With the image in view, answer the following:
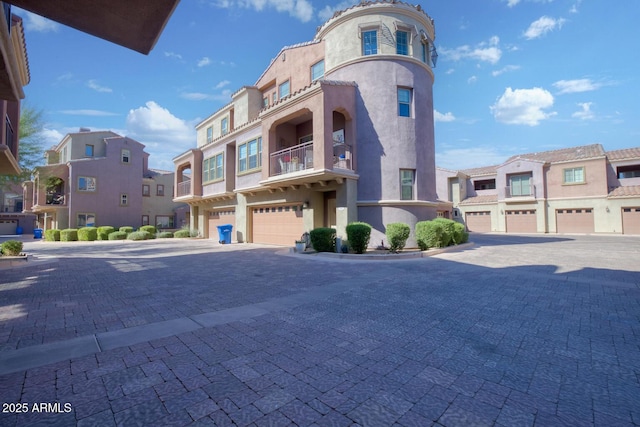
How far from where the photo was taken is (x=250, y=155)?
1992 centimetres

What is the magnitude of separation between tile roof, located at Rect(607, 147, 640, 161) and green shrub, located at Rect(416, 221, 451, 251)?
90.0 ft

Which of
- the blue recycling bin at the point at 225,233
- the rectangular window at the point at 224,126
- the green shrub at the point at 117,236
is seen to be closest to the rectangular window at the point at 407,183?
the blue recycling bin at the point at 225,233

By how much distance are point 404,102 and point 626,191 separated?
2612 cm

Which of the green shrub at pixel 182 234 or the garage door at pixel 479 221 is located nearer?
the green shrub at pixel 182 234

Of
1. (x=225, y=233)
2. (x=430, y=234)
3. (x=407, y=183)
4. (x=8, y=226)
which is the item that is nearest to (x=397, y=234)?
(x=430, y=234)

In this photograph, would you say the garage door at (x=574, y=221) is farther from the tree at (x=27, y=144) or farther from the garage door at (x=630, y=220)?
the tree at (x=27, y=144)

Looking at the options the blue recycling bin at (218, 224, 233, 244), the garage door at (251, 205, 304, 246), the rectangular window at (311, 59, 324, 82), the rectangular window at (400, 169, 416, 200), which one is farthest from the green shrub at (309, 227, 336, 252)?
the rectangular window at (311, 59, 324, 82)

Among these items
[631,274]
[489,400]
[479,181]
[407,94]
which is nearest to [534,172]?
[479,181]

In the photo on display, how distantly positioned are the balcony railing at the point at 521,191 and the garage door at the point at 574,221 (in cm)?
297

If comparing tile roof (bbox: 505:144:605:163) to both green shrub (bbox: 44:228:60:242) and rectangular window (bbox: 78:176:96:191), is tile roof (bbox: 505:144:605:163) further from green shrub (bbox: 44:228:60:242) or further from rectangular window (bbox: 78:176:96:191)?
green shrub (bbox: 44:228:60:242)

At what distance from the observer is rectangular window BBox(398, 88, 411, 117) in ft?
52.4

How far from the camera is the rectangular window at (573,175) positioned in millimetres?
28781

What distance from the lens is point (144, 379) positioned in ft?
10.0

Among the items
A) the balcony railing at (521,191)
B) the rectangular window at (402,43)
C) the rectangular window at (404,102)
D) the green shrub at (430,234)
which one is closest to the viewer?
the green shrub at (430,234)
